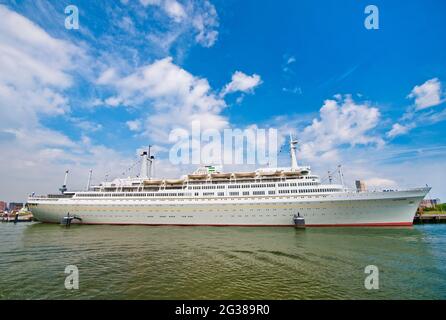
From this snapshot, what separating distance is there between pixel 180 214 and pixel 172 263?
23894 mm

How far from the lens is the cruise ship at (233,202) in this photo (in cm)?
3042

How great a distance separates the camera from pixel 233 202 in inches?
1363

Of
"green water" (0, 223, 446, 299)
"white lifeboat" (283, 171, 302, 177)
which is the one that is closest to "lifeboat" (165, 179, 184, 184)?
"white lifeboat" (283, 171, 302, 177)

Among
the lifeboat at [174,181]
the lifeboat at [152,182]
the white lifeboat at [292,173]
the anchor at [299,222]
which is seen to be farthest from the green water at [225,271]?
the lifeboat at [152,182]

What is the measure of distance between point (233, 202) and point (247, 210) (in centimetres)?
261

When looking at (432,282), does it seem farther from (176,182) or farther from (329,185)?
(176,182)

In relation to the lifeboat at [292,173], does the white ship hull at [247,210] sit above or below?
below

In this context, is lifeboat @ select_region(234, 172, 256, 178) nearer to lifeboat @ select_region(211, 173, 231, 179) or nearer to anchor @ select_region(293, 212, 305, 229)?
lifeboat @ select_region(211, 173, 231, 179)

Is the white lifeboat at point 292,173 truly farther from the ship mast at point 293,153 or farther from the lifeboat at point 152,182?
the lifeboat at point 152,182

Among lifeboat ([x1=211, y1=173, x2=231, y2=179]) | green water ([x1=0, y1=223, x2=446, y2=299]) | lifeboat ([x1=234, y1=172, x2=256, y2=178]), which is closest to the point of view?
green water ([x1=0, y1=223, x2=446, y2=299])

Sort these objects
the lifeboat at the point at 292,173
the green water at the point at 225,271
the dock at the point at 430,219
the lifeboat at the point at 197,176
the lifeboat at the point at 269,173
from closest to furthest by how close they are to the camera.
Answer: the green water at the point at 225,271
the lifeboat at the point at 292,173
the lifeboat at the point at 269,173
the lifeboat at the point at 197,176
the dock at the point at 430,219

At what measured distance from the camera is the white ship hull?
30250 mm

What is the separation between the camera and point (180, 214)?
3644 cm
